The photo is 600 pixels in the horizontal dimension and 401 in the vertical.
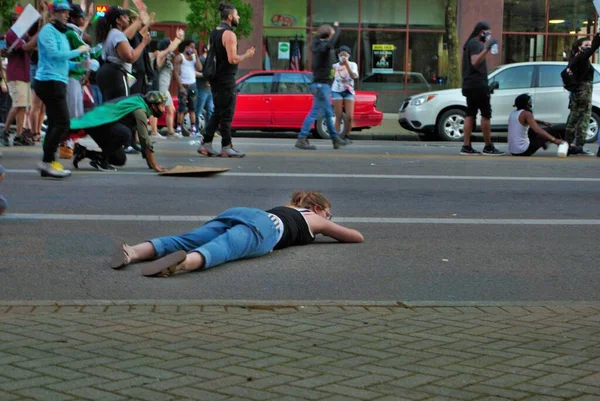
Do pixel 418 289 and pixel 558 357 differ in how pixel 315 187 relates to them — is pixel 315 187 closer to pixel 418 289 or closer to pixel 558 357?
pixel 418 289

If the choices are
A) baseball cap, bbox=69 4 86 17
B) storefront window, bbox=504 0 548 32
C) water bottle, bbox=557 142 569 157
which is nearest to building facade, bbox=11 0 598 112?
storefront window, bbox=504 0 548 32

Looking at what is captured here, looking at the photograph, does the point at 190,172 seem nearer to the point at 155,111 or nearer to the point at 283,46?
the point at 155,111

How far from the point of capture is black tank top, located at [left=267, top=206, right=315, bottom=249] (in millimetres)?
7274

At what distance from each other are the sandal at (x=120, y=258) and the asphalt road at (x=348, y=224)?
0.23 feet

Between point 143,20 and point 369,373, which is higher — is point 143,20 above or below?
above

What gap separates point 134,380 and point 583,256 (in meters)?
4.42

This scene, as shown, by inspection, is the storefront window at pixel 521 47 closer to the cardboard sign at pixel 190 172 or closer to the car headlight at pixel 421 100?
the car headlight at pixel 421 100

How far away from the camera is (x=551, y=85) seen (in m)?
20.5

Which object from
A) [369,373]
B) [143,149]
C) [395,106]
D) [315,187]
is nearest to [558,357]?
[369,373]

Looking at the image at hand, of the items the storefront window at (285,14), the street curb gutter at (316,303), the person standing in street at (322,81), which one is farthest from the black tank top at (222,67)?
the storefront window at (285,14)

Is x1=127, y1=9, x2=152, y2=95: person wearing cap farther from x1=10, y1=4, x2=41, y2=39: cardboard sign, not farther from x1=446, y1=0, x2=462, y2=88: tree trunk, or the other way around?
x1=446, y1=0, x2=462, y2=88: tree trunk

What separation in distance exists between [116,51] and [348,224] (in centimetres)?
526

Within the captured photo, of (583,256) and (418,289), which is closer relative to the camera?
(418,289)

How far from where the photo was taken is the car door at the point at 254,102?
2156 cm
